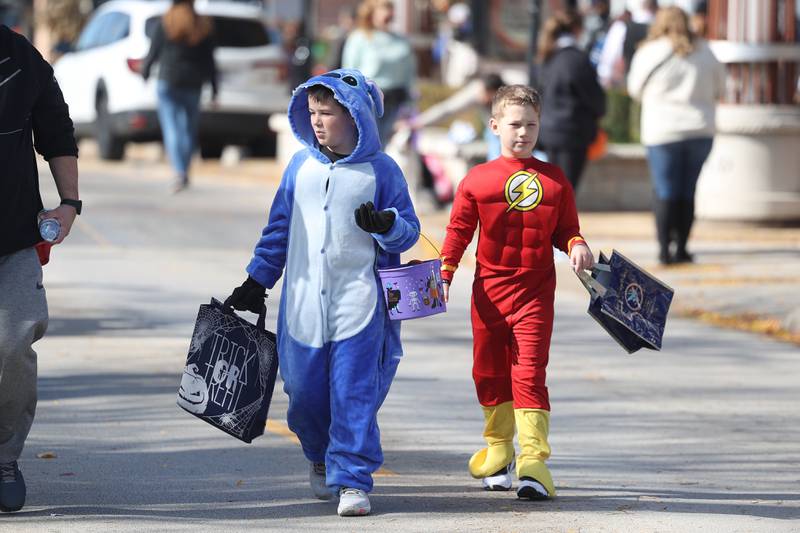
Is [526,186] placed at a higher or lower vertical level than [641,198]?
higher

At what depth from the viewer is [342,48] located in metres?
15.8

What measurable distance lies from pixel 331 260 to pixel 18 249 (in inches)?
40.4

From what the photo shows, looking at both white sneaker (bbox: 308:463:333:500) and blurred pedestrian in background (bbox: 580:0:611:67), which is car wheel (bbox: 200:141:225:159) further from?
white sneaker (bbox: 308:463:333:500)

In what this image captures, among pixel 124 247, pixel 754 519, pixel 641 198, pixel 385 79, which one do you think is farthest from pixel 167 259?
pixel 754 519

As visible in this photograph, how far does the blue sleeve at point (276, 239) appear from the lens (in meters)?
6.01

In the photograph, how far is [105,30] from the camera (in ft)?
69.8

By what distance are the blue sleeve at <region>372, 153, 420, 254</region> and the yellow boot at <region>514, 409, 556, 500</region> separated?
796 mm

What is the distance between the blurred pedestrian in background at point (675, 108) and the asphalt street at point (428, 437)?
4.48 ft

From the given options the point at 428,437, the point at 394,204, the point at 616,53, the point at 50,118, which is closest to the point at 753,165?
the point at 616,53

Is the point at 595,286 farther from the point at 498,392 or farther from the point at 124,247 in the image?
the point at 124,247

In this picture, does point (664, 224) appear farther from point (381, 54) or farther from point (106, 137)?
point (106, 137)

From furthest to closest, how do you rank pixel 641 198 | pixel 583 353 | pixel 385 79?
pixel 641 198, pixel 385 79, pixel 583 353

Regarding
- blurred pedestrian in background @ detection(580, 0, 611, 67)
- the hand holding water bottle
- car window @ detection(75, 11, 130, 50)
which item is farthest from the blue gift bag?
car window @ detection(75, 11, 130, 50)

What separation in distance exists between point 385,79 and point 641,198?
Answer: 327cm
